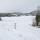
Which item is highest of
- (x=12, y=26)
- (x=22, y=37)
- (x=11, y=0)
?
(x=11, y=0)

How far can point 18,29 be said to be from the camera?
0.56 metres

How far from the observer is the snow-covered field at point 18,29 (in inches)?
21.3

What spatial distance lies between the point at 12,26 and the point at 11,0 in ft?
0.87

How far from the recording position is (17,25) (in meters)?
0.56

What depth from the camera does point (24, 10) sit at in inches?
21.9

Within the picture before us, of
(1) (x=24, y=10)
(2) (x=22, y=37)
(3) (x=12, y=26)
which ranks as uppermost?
(1) (x=24, y=10)

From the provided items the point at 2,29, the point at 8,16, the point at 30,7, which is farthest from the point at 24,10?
the point at 2,29

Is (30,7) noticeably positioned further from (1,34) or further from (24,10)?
(1,34)

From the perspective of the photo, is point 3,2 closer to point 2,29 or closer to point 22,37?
point 2,29

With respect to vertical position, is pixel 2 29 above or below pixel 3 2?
below

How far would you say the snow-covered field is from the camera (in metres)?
0.54

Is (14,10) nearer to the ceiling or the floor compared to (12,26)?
nearer to the ceiling

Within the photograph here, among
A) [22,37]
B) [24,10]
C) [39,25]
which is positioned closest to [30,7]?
[24,10]

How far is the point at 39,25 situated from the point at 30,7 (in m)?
0.19
